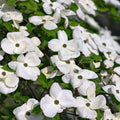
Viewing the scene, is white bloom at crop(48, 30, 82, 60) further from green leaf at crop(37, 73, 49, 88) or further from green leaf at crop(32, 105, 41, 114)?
green leaf at crop(32, 105, 41, 114)

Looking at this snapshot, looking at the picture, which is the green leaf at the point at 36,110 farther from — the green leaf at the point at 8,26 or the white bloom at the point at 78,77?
the green leaf at the point at 8,26

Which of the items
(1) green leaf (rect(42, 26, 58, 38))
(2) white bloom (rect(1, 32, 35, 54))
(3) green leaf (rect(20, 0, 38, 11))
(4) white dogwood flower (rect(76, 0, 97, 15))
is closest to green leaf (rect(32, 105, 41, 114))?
(2) white bloom (rect(1, 32, 35, 54))

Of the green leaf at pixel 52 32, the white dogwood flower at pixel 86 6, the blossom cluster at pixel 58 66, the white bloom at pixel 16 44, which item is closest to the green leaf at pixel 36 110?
the blossom cluster at pixel 58 66

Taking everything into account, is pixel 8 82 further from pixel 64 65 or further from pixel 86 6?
pixel 86 6

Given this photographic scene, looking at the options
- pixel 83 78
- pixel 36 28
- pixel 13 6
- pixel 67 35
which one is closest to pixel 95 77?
A: pixel 83 78

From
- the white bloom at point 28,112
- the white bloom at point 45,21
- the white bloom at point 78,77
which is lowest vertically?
the white bloom at point 28,112

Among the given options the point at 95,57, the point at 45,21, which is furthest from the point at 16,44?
the point at 95,57
